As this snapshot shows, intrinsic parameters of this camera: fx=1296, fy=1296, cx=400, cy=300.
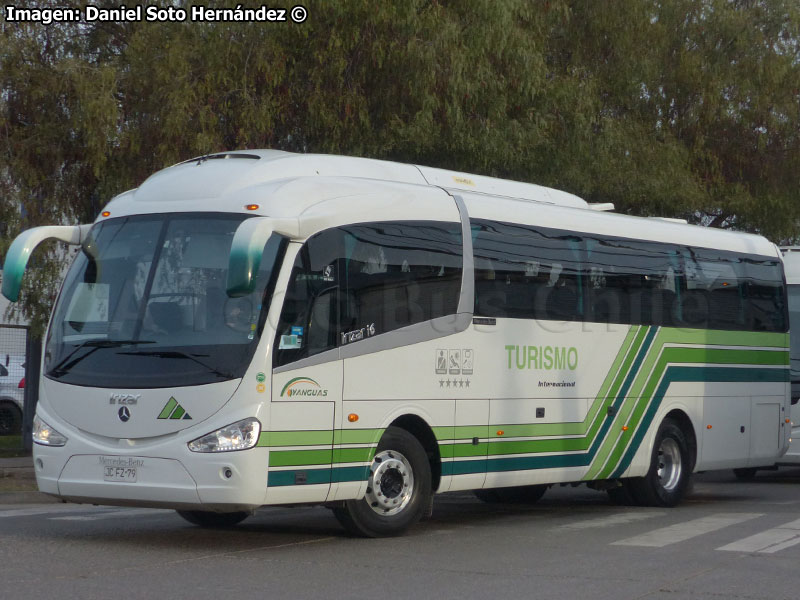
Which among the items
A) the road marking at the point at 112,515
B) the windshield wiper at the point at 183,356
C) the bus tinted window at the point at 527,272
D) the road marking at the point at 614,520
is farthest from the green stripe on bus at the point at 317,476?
the road marking at the point at 112,515

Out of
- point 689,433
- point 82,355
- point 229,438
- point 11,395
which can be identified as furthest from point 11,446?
point 229,438

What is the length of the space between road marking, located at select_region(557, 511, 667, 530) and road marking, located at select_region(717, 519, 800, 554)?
4.98ft

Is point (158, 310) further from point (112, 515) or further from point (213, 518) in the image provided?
point (112, 515)

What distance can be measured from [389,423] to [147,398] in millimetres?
2139

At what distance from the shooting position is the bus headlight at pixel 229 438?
9867 millimetres

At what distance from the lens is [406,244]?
1154 cm

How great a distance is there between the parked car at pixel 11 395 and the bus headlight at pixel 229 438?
36.6ft

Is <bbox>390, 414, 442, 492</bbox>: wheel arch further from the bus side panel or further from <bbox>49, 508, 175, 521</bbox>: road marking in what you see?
<bbox>49, 508, 175, 521</bbox>: road marking

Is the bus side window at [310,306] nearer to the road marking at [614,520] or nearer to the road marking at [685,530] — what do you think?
the road marking at [685,530]

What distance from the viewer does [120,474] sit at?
1012 cm

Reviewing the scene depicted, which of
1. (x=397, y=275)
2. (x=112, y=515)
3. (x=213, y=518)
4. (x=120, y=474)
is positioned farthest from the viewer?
(x=112, y=515)

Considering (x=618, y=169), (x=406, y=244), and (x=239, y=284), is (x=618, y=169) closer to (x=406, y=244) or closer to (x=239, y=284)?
(x=406, y=244)

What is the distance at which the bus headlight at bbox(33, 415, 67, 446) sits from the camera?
10508mm

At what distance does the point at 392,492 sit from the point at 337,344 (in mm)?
1485
